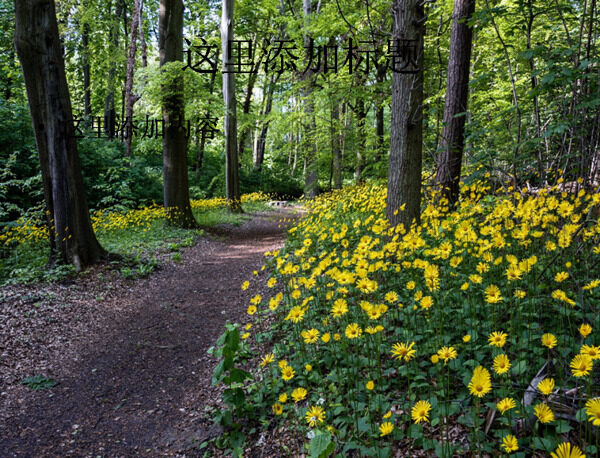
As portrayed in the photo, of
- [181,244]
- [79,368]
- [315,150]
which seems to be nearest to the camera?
[79,368]

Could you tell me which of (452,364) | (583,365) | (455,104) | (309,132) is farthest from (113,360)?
(309,132)

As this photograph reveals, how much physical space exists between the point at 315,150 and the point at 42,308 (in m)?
10.6

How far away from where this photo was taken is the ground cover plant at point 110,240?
6.01 m

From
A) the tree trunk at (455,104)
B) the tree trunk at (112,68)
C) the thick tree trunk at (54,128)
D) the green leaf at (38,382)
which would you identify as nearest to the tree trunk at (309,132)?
the tree trunk at (455,104)

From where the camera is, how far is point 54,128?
588 cm

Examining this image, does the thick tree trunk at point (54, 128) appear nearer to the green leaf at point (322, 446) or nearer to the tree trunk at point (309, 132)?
the green leaf at point (322, 446)

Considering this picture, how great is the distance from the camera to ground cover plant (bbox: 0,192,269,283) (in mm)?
6008

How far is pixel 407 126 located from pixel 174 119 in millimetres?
7004

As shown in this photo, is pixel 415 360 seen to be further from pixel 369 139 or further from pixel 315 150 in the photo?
pixel 315 150

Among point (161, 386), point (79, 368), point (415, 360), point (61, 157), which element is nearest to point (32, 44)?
point (61, 157)

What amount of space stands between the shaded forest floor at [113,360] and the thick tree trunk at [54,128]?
661 mm

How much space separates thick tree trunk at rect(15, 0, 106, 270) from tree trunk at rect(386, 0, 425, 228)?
4.88 m

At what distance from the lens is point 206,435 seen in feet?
8.91

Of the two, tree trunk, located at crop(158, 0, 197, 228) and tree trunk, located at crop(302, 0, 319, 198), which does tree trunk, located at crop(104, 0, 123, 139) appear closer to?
tree trunk, located at crop(158, 0, 197, 228)
